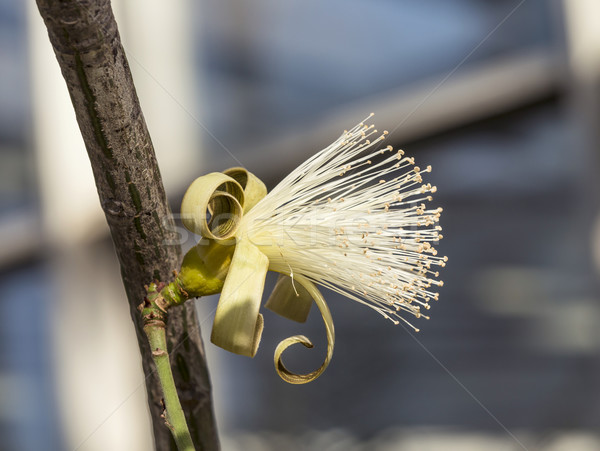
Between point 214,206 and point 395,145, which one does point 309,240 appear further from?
point 395,145

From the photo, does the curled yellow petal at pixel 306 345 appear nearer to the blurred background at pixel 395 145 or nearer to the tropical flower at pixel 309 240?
the tropical flower at pixel 309 240

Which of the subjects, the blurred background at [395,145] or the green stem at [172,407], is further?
the blurred background at [395,145]

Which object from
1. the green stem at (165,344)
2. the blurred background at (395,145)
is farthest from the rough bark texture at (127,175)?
the blurred background at (395,145)

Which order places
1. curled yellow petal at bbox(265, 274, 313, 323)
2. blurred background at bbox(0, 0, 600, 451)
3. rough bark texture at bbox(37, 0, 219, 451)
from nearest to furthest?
1. rough bark texture at bbox(37, 0, 219, 451)
2. curled yellow petal at bbox(265, 274, 313, 323)
3. blurred background at bbox(0, 0, 600, 451)

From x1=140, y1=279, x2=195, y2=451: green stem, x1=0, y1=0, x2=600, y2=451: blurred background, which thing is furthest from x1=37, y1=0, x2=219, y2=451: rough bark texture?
x1=0, y1=0, x2=600, y2=451: blurred background

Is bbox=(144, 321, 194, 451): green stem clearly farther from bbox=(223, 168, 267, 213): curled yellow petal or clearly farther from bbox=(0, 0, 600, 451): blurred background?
bbox=(0, 0, 600, 451): blurred background

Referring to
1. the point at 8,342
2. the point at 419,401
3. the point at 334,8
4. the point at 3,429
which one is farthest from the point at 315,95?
the point at 3,429
